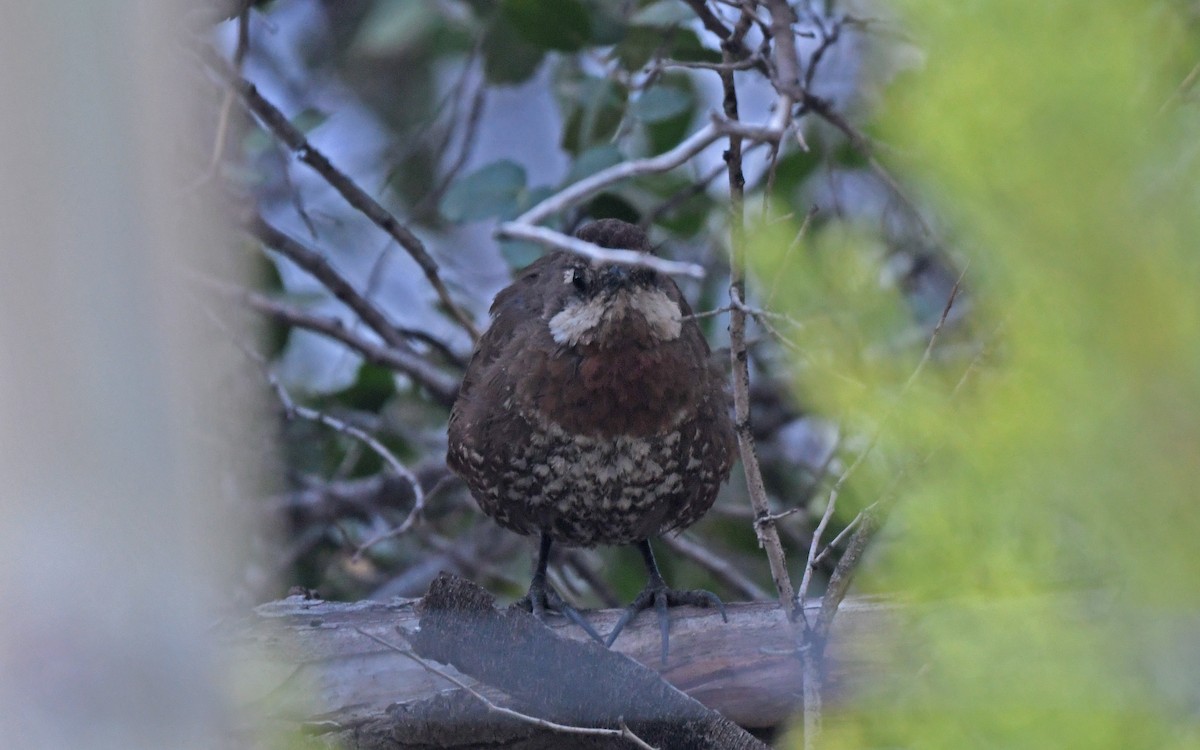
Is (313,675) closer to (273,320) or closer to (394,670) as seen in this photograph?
(394,670)

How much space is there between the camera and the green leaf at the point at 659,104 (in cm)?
327

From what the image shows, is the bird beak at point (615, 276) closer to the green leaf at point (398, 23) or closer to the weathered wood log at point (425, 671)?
the weathered wood log at point (425, 671)

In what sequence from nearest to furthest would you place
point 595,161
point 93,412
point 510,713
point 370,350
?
1. point 93,412
2. point 510,713
3. point 595,161
4. point 370,350

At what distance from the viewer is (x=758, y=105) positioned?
4.58m

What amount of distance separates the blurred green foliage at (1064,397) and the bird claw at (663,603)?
1458 millimetres

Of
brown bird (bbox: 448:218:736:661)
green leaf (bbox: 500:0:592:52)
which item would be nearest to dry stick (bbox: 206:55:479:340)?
green leaf (bbox: 500:0:592:52)

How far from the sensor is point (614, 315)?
249 centimetres

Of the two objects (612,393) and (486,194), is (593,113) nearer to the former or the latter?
(486,194)

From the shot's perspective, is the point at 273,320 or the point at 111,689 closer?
the point at 111,689

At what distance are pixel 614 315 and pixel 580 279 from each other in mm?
106

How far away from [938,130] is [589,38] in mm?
2703

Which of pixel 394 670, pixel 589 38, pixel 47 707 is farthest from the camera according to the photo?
pixel 589 38

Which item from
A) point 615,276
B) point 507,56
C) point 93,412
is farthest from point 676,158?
point 507,56

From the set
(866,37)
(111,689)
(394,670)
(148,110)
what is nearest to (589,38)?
(866,37)
